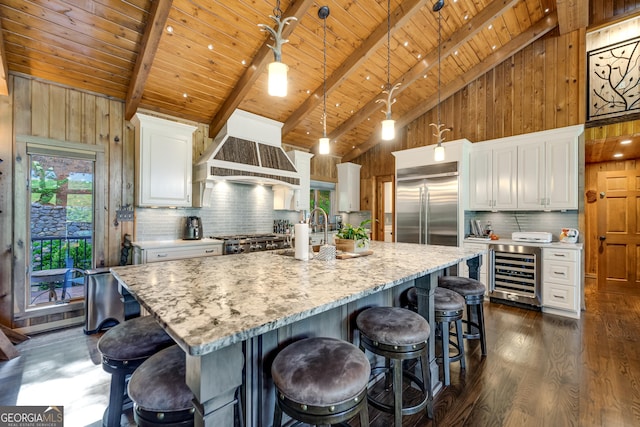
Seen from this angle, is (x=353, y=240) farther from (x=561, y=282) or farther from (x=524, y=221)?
(x=524, y=221)

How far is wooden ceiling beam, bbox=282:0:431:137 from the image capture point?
11.1 feet

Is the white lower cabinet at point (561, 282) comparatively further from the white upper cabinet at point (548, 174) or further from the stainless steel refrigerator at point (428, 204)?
the stainless steel refrigerator at point (428, 204)

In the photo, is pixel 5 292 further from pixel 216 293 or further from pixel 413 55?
pixel 413 55

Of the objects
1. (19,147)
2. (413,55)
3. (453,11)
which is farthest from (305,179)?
(19,147)

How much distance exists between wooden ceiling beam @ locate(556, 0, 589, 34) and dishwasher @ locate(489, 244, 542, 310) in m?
3.27

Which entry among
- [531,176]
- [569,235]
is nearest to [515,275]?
[569,235]

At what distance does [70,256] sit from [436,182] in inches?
216

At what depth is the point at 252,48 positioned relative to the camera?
11.5 feet

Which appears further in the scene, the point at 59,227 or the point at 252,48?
the point at 252,48

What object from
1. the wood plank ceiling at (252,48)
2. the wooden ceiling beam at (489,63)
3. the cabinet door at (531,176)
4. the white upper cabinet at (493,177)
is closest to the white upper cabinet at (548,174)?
the cabinet door at (531,176)

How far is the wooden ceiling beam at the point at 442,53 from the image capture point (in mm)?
3697

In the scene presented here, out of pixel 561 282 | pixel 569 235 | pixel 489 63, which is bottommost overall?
pixel 561 282

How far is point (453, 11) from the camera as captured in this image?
12.5 feet

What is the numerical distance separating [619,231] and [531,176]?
7.37ft
